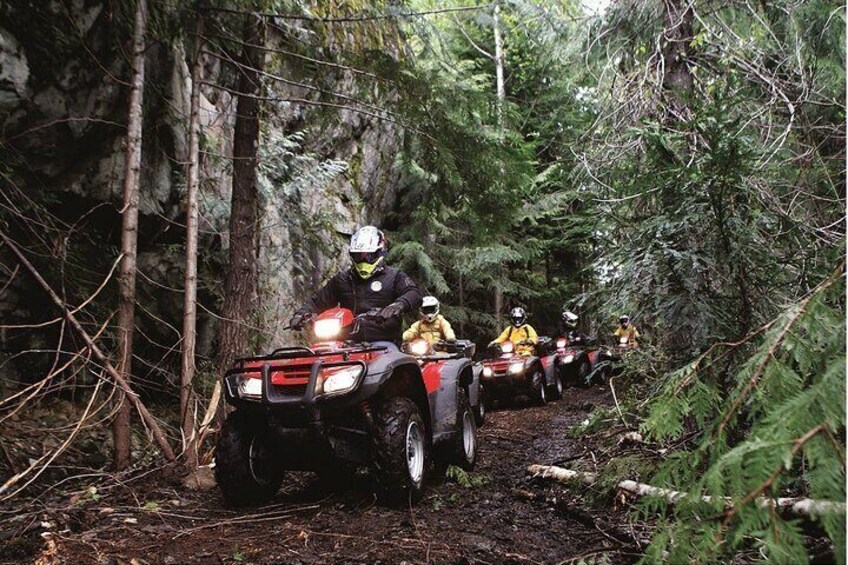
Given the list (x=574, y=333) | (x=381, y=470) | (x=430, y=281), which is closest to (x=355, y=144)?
(x=430, y=281)

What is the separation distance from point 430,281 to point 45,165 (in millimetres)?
9722

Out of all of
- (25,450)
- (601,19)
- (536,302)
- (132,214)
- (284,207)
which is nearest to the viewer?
(132,214)

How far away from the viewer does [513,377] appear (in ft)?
32.1

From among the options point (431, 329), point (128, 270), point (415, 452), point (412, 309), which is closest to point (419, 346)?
point (412, 309)

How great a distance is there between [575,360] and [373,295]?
9167 mm

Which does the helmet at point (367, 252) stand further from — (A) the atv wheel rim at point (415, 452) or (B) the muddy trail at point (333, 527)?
(B) the muddy trail at point (333, 527)

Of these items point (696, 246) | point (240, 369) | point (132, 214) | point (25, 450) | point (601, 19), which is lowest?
point (25, 450)

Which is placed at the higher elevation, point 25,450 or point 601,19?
point 601,19

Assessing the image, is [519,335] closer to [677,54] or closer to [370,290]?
[677,54]

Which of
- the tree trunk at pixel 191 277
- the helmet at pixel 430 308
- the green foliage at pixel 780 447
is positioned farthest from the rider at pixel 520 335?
the green foliage at pixel 780 447

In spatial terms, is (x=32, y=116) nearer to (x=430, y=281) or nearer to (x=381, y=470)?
(x=381, y=470)

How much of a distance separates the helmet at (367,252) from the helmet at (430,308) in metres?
3.73

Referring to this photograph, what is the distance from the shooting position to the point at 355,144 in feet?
46.6

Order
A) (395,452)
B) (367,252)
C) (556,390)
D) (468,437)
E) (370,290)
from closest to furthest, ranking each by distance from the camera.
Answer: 1. (395,452)
2. (367,252)
3. (370,290)
4. (468,437)
5. (556,390)
